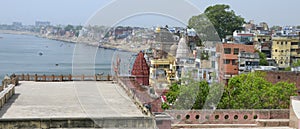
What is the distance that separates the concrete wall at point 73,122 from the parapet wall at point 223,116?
155 inches

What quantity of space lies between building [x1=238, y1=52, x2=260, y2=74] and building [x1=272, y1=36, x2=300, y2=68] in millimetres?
8618

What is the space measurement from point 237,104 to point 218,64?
55.3ft

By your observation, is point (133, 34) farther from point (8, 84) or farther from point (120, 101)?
point (8, 84)

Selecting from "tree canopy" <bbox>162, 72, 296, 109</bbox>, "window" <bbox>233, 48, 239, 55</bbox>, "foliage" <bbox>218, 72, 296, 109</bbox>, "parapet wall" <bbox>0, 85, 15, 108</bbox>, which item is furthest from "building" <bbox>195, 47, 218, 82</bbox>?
"parapet wall" <bbox>0, 85, 15, 108</bbox>

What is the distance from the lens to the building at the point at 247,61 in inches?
1476

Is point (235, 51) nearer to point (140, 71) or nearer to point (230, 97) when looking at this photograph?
point (230, 97)

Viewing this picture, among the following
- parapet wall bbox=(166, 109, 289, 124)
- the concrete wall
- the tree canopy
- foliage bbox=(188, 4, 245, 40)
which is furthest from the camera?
foliage bbox=(188, 4, 245, 40)

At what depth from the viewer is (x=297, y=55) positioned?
1871 inches

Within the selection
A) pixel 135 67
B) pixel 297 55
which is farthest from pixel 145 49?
pixel 297 55

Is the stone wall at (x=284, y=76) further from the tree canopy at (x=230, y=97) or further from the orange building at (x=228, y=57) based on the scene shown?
the tree canopy at (x=230, y=97)

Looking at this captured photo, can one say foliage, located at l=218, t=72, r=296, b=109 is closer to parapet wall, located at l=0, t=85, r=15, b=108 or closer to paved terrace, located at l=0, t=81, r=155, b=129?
paved terrace, located at l=0, t=81, r=155, b=129

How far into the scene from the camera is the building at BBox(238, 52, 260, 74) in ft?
123

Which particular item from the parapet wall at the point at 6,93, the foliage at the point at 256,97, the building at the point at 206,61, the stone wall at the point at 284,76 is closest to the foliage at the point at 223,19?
the building at the point at 206,61

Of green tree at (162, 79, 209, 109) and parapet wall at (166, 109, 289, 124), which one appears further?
green tree at (162, 79, 209, 109)
